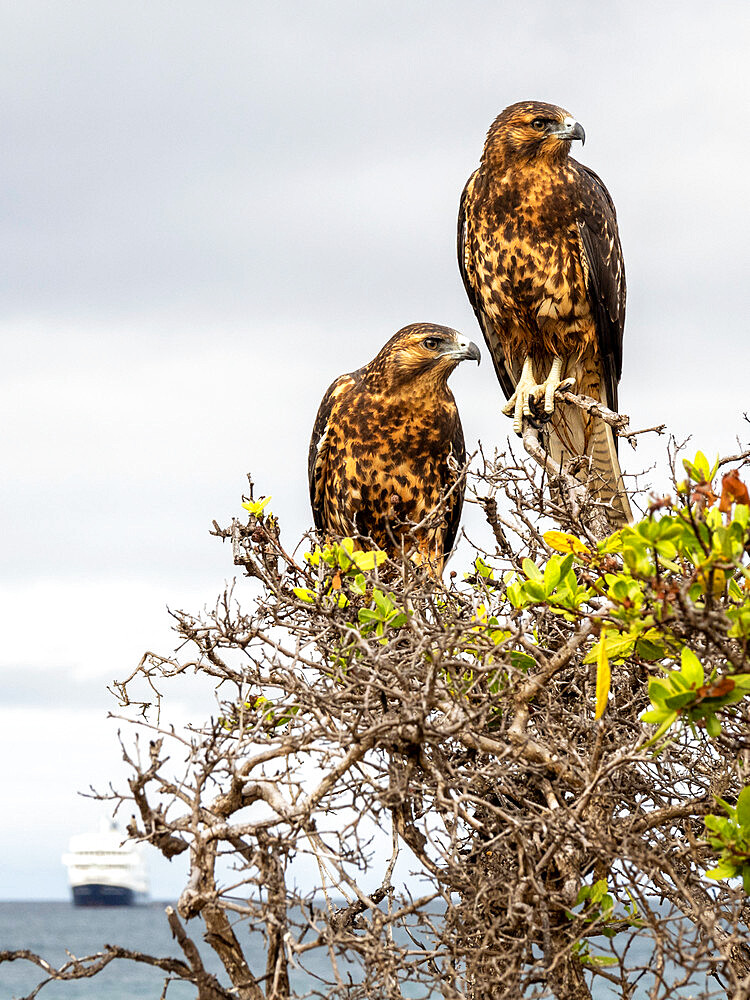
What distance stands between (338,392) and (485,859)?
248 cm

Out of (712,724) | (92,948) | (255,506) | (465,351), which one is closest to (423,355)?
(465,351)

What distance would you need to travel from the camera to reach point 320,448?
15.4ft

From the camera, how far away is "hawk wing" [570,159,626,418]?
16.1 feet

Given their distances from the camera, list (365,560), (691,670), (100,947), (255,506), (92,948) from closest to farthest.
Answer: (691,670)
(365,560)
(255,506)
(100,947)
(92,948)

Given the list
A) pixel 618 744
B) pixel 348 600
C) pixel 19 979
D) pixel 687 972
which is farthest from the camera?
pixel 19 979

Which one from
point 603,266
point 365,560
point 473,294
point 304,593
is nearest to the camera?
point 365,560

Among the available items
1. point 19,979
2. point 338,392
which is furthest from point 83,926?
point 338,392

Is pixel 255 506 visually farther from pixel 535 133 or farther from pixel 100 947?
pixel 100 947

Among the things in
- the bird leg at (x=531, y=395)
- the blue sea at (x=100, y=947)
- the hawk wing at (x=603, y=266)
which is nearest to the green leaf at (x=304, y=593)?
the bird leg at (x=531, y=395)

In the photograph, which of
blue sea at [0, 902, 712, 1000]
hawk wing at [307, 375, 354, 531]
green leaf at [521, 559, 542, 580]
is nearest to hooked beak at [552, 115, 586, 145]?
hawk wing at [307, 375, 354, 531]

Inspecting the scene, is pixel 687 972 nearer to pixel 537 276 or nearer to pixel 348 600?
pixel 348 600

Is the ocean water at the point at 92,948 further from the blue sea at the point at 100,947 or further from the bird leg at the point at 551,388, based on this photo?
the bird leg at the point at 551,388

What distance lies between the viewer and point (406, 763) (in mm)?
2318

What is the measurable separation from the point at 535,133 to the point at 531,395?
1.09 m
